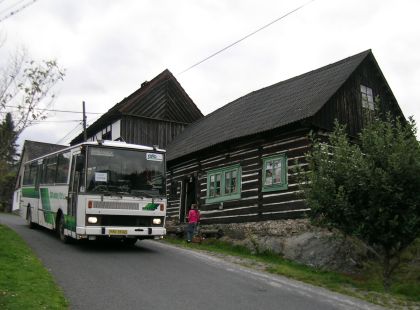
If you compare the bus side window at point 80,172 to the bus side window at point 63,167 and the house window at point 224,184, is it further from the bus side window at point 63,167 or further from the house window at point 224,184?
the house window at point 224,184

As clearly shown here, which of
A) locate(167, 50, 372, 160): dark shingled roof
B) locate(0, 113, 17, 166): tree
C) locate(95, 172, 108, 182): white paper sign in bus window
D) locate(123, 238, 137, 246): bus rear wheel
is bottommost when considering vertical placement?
locate(123, 238, 137, 246): bus rear wheel

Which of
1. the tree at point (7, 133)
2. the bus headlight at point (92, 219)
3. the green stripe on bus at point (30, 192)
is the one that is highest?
the tree at point (7, 133)

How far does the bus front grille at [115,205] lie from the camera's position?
13.0 metres

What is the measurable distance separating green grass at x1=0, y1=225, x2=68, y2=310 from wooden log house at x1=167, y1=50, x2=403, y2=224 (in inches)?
206

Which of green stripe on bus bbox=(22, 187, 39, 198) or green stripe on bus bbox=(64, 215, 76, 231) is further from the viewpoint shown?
green stripe on bus bbox=(22, 187, 39, 198)

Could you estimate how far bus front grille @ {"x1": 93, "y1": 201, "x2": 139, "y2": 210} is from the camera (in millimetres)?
12961

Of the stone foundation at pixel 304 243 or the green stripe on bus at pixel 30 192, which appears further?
the green stripe on bus at pixel 30 192

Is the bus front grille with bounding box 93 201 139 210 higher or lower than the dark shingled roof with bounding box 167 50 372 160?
lower

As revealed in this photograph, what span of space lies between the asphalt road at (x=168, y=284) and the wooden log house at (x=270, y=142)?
325cm

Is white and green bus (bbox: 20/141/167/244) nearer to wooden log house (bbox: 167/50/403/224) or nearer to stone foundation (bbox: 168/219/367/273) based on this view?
wooden log house (bbox: 167/50/403/224)

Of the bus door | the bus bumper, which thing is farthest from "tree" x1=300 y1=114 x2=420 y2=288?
the bus door

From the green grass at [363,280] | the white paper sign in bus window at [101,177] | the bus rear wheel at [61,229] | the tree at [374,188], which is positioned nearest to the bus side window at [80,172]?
the white paper sign in bus window at [101,177]

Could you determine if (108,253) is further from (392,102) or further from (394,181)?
(392,102)

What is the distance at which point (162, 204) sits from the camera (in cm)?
1380
